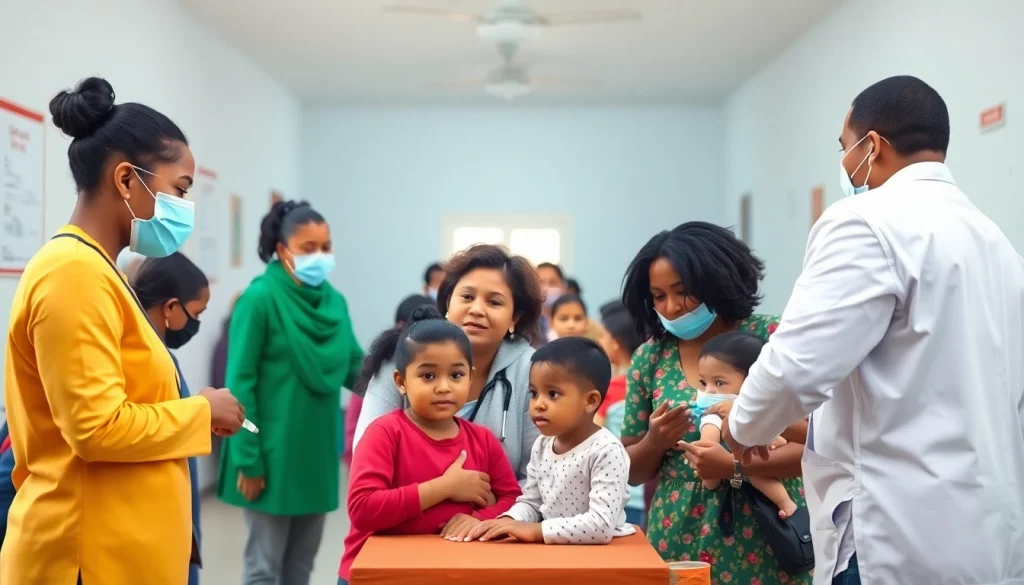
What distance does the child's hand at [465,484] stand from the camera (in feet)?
6.48

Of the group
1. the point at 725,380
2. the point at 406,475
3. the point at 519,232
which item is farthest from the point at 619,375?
the point at 519,232

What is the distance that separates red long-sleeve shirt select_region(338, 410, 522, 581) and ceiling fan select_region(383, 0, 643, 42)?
4669mm

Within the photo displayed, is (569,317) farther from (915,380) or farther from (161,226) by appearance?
(915,380)

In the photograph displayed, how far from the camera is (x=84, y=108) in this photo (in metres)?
1.98

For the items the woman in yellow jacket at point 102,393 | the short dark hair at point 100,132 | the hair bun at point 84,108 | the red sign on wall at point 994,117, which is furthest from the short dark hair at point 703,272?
the red sign on wall at point 994,117

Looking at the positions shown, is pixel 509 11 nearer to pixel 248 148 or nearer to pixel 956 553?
pixel 248 148

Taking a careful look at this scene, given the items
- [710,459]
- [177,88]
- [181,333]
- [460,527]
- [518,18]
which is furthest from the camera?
[177,88]

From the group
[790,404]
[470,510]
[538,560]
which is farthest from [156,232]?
[790,404]

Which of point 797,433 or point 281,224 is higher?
point 281,224

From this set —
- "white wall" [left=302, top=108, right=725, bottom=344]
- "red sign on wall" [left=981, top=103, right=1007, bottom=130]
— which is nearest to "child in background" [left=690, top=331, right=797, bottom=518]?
"red sign on wall" [left=981, top=103, right=1007, bottom=130]

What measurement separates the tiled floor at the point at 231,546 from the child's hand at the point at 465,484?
309cm

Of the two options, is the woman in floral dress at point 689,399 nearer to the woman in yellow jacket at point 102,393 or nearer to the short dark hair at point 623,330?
the woman in yellow jacket at point 102,393

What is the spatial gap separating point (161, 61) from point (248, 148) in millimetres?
2155

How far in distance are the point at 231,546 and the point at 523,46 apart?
4.49 metres
